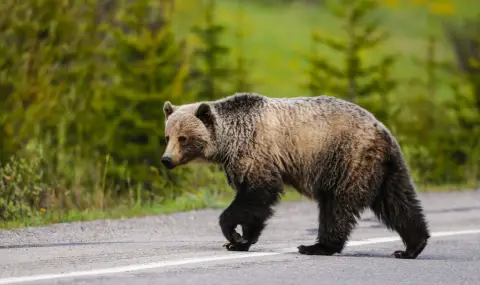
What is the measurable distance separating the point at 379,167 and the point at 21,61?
24.1 ft

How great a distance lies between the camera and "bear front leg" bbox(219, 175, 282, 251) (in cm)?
915

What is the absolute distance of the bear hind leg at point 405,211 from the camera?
9352 mm

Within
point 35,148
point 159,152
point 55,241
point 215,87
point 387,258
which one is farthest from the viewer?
point 215,87

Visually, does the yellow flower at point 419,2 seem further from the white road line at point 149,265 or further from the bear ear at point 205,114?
the bear ear at point 205,114

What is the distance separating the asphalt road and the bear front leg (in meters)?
0.17

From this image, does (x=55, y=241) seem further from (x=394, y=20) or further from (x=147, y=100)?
(x=394, y=20)

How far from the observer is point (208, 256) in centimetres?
866

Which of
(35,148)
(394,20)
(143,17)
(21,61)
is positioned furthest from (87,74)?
(394,20)

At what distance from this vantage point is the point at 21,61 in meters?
15.1

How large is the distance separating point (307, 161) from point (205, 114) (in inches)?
39.2

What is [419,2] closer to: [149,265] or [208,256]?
[208,256]

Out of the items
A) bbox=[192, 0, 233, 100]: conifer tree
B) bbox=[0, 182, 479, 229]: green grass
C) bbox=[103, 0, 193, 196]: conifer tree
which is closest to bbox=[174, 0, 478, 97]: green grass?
bbox=[192, 0, 233, 100]: conifer tree

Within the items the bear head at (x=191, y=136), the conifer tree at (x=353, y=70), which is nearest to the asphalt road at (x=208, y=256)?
the bear head at (x=191, y=136)

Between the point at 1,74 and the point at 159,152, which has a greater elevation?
the point at 1,74
